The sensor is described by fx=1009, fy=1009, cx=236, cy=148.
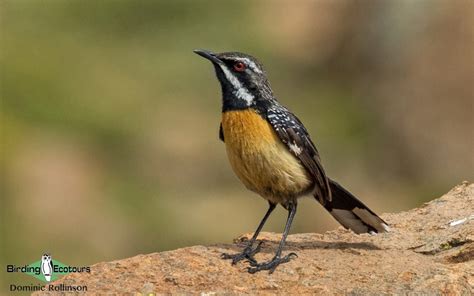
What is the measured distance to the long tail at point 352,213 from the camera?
8492 mm

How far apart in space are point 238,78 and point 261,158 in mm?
741

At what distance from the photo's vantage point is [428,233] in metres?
8.62

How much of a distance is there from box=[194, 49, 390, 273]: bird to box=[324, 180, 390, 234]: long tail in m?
0.19

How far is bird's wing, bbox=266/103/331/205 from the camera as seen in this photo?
8.02m

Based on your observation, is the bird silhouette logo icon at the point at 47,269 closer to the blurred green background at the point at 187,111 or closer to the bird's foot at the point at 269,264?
the bird's foot at the point at 269,264

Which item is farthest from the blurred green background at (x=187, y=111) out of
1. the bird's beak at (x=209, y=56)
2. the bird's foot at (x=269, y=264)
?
the bird's foot at (x=269, y=264)

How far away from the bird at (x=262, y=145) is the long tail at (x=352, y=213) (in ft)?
0.61

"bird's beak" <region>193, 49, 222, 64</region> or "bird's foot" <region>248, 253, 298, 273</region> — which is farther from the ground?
"bird's beak" <region>193, 49, 222, 64</region>

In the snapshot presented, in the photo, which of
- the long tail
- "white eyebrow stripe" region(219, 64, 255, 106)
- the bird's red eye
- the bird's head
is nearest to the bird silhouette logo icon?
the bird's head

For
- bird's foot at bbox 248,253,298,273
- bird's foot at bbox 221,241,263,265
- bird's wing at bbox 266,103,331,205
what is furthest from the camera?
bird's wing at bbox 266,103,331,205

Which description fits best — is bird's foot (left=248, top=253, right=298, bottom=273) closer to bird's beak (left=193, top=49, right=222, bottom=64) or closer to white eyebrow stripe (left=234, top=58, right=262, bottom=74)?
white eyebrow stripe (left=234, top=58, right=262, bottom=74)

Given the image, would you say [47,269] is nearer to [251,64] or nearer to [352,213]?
[251,64]

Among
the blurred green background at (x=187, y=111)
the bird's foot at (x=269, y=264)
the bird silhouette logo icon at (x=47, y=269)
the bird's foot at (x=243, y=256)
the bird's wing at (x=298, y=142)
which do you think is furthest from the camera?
the blurred green background at (x=187, y=111)

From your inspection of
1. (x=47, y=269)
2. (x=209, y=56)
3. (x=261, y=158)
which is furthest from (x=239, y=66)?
(x=47, y=269)
